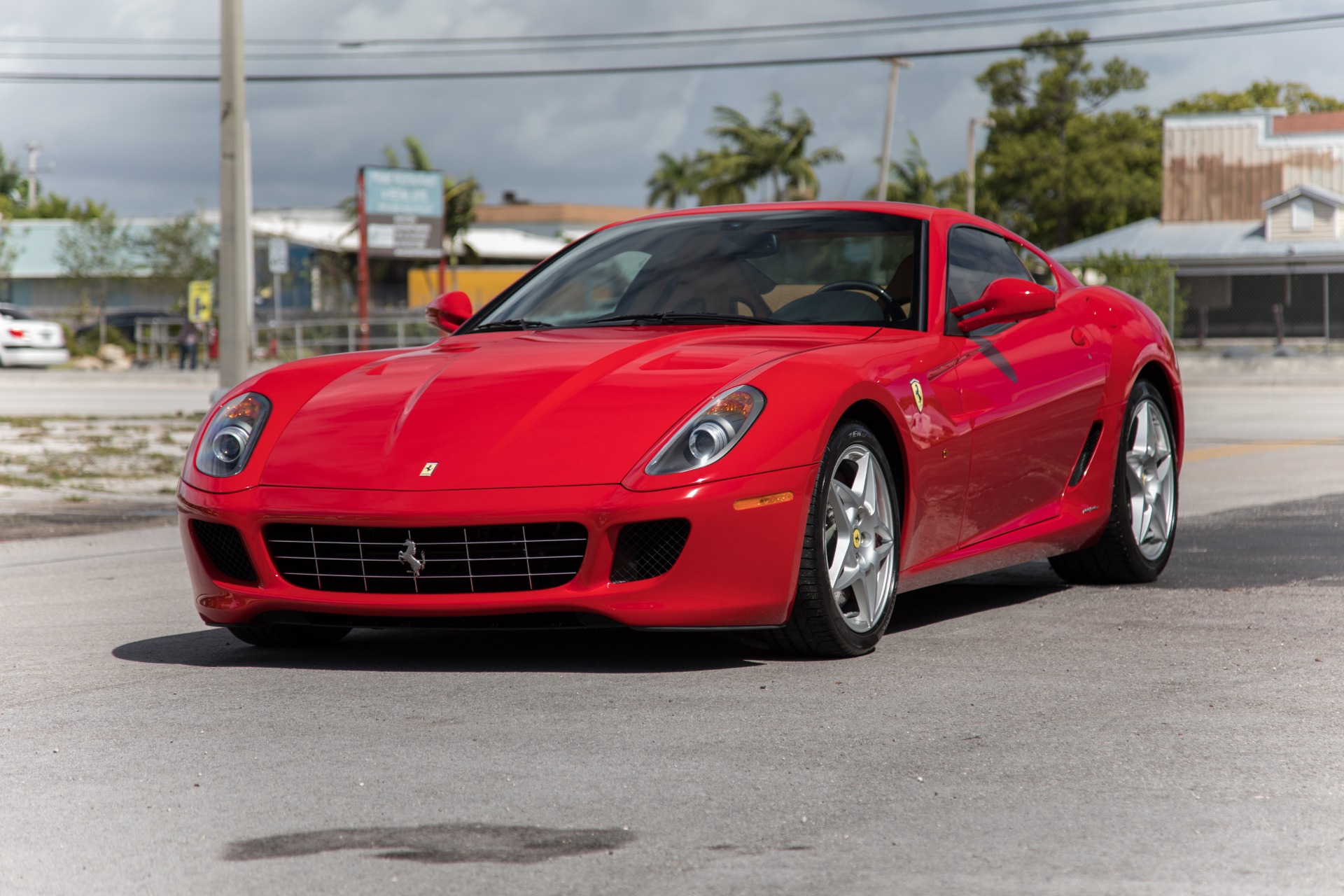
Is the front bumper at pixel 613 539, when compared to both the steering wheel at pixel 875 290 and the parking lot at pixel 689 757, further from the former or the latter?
the steering wheel at pixel 875 290

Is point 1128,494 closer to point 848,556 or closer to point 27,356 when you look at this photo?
point 848,556

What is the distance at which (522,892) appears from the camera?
2799 mm

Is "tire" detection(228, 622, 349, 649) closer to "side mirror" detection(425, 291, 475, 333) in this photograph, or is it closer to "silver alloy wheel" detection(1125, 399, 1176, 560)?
"side mirror" detection(425, 291, 475, 333)

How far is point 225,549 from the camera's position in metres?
4.87

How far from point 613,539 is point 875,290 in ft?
5.37

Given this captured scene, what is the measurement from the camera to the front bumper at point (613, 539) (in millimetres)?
4438

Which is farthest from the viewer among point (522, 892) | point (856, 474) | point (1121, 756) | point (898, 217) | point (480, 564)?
point (898, 217)

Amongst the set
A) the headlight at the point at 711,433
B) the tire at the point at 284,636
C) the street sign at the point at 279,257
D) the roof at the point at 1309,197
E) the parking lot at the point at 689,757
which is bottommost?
the parking lot at the point at 689,757

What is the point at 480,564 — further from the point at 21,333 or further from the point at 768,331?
the point at 21,333

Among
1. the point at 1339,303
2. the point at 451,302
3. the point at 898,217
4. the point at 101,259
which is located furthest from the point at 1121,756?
the point at 101,259

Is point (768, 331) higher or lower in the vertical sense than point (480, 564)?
higher

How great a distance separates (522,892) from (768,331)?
9.09ft

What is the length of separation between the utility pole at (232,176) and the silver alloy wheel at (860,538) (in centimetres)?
1163

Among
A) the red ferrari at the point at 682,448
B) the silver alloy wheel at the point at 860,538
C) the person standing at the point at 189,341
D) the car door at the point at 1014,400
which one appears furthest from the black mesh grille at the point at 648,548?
the person standing at the point at 189,341
